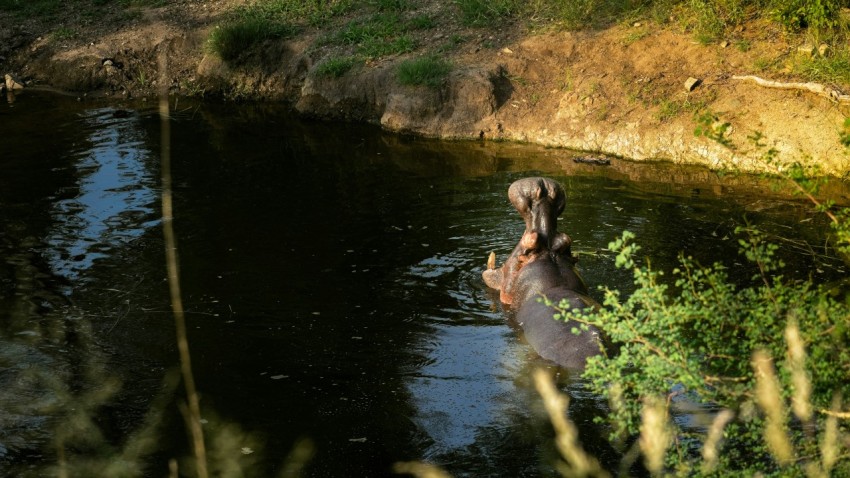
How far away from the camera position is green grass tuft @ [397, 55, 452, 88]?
14695 millimetres

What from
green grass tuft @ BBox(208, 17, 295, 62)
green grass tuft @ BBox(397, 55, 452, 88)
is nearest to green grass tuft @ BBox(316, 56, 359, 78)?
green grass tuft @ BBox(397, 55, 452, 88)

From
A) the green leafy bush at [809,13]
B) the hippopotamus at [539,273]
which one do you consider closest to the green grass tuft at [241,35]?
the green leafy bush at [809,13]

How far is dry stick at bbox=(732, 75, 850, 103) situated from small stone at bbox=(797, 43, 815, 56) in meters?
0.66

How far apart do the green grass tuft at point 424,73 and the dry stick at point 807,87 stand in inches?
155

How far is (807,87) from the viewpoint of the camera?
12.3 metres

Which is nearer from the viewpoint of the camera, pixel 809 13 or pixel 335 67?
pixel 809 13

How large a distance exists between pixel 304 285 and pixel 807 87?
22.1ft

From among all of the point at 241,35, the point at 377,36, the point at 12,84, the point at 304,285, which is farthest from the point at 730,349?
the point at 12,84

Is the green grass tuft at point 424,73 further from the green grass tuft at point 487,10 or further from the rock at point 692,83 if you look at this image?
the rock at point 692,83

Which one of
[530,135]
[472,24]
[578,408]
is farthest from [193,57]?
[578,408]

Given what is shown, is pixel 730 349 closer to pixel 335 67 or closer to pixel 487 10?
pixel 335 67

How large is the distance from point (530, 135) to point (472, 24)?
2.69 metres

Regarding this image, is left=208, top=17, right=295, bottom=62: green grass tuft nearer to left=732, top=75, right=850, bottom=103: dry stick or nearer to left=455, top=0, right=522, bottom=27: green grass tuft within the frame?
left=455, top=0, right=522, bottom=27: green grass tuft

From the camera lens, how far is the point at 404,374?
23.3 ft
